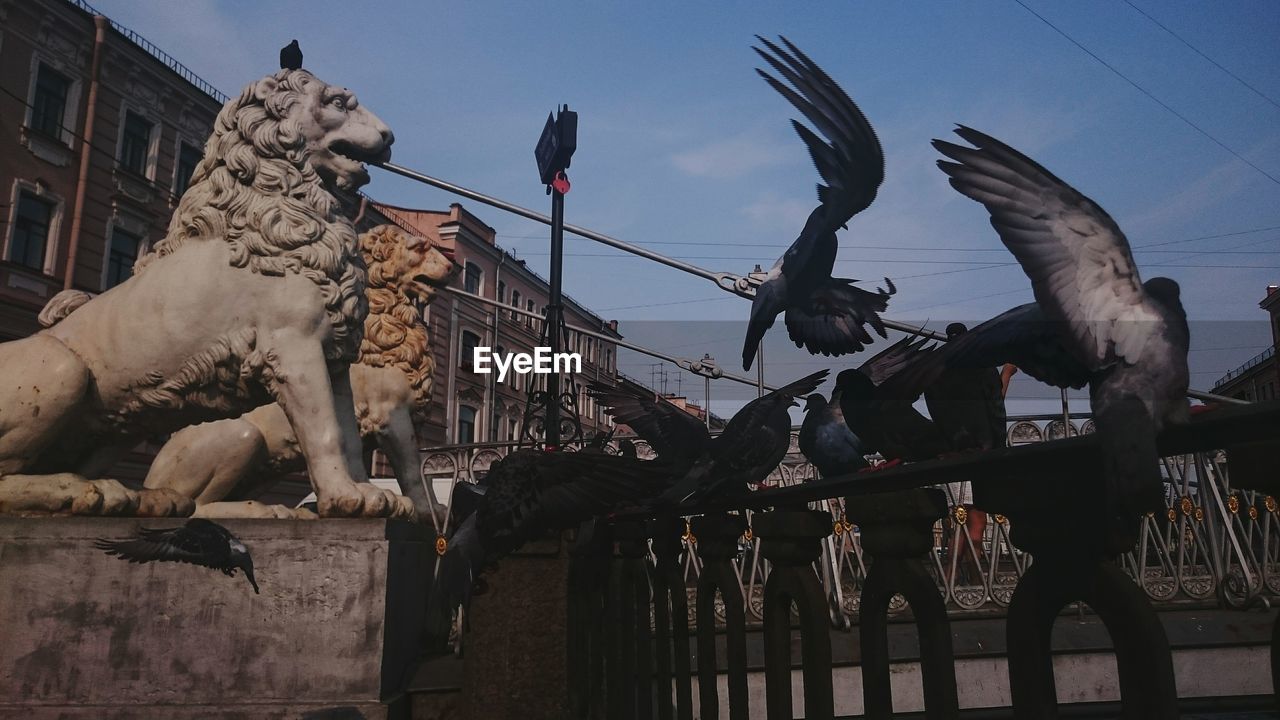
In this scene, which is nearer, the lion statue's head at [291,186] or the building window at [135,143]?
the lion statue's head at [291,186]

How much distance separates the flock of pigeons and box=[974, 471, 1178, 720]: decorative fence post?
55 millimetres

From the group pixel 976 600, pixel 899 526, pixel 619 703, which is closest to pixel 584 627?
pixel 619 703

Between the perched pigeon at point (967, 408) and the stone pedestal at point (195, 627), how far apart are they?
1.93 meters

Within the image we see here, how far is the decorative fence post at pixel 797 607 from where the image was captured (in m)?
1.24

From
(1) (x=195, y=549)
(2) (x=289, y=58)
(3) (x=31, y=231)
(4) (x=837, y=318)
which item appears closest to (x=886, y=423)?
(4) (x=837, y=318)

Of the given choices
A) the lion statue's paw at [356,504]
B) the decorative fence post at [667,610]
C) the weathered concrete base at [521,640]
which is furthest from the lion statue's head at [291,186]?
the decorative fence post at [667,610]

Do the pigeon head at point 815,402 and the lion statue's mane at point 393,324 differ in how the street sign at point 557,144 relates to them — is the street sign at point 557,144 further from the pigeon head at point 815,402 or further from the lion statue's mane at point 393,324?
the pigeon head at point 815,402

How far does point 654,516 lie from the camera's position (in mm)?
2164

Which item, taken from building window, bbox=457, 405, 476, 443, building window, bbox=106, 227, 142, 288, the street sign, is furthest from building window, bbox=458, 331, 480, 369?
the street sign

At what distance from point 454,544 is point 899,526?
7.78ft

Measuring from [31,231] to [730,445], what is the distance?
52.2 ft

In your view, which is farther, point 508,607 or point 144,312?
point 508,607

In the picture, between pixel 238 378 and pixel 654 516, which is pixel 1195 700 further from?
pixel 238 378

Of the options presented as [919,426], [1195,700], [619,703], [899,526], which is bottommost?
[1195,700]
